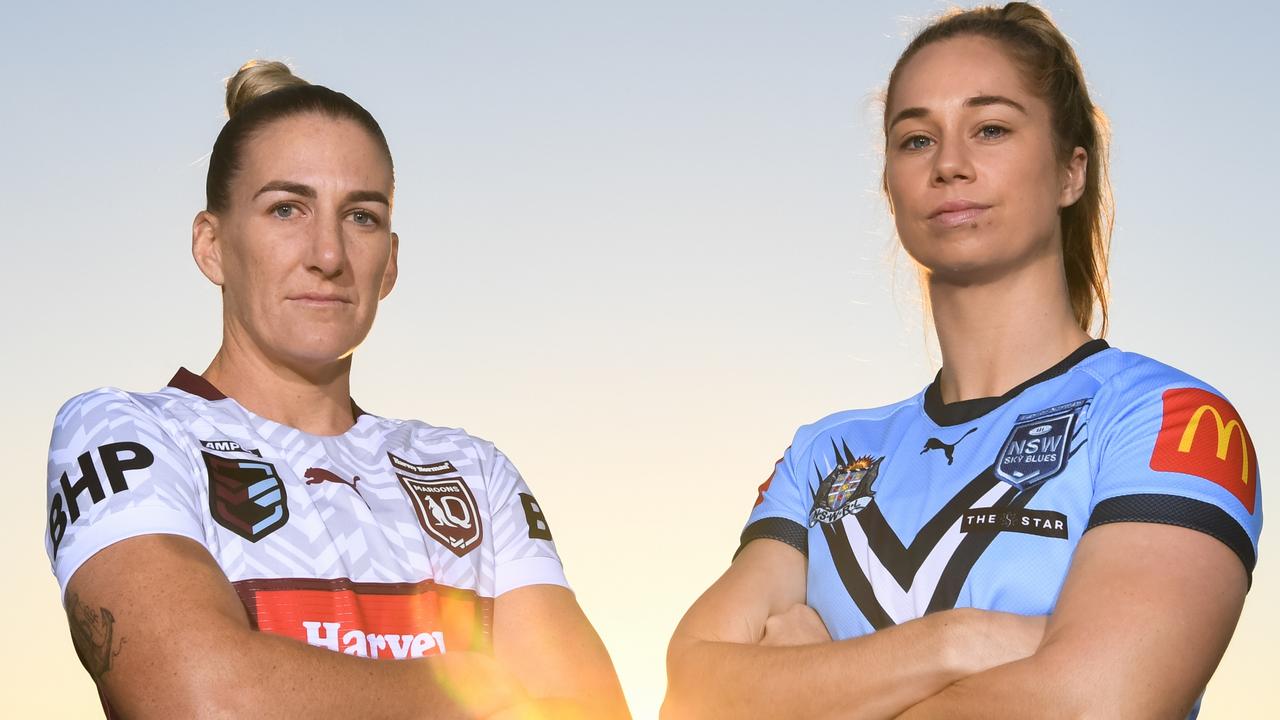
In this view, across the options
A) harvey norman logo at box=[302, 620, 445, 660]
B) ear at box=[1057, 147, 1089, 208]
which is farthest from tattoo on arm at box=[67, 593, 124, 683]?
ear at box=[1057, 147, 1089, 208]

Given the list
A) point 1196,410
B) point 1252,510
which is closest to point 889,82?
point 1196,410

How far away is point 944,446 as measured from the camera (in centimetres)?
461

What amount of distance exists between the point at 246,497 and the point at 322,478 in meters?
0.33

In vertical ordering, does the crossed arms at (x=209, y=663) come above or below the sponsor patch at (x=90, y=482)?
below

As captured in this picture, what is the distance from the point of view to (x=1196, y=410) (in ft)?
13.6

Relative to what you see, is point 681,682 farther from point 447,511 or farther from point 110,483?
point 110,483

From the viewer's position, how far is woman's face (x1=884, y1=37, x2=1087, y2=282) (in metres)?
4.57

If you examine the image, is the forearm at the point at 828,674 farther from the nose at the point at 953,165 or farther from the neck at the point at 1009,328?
the nose at the point at 953,165

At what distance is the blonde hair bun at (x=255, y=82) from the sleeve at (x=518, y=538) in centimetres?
178

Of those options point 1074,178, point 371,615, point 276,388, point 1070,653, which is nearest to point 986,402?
point 1074,178

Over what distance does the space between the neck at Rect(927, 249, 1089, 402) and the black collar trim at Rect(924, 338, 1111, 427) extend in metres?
0.05

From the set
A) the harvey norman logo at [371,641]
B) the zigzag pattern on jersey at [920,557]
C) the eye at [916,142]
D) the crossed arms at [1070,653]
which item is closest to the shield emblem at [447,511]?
the harvey norman logo at [371,641]

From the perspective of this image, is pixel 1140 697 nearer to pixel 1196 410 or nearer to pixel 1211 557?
pixel 1211 557

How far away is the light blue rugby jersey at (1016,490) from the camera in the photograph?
402 centimetres
